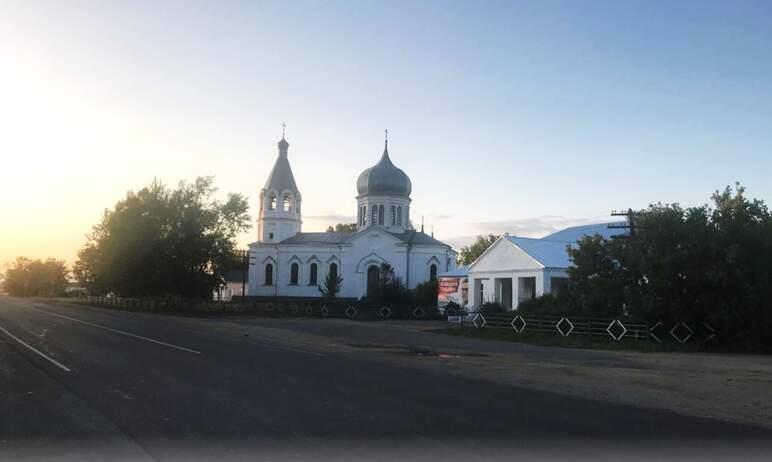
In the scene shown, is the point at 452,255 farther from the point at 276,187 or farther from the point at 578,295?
the point at 578,295

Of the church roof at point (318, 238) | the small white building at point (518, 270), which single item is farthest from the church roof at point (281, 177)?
the small white building at point (518, 270)

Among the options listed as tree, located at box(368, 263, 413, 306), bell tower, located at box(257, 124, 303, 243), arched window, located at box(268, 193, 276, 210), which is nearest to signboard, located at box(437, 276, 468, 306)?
tree, located at box(368, 263, 413, 306)

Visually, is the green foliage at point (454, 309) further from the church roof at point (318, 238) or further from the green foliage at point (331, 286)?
the church roof at point (318, 238)

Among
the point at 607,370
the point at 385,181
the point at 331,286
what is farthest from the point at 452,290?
the point at 607,370

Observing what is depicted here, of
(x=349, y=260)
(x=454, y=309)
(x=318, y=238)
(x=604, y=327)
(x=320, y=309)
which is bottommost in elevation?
(x=604, y=327)

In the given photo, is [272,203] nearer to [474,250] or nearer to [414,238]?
[414,238]

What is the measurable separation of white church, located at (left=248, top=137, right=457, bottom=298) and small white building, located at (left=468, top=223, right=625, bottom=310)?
19195 millimetres

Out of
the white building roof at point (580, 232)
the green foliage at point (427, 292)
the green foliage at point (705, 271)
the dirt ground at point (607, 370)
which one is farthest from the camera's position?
the green foliage at point (427, 292)

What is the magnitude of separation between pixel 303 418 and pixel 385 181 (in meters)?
64.5

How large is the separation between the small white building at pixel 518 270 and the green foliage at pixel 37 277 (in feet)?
363

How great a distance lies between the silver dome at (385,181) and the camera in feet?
244

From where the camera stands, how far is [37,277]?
5881 inches

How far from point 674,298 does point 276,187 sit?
5401cm

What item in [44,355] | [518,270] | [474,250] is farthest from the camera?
[474,250]
